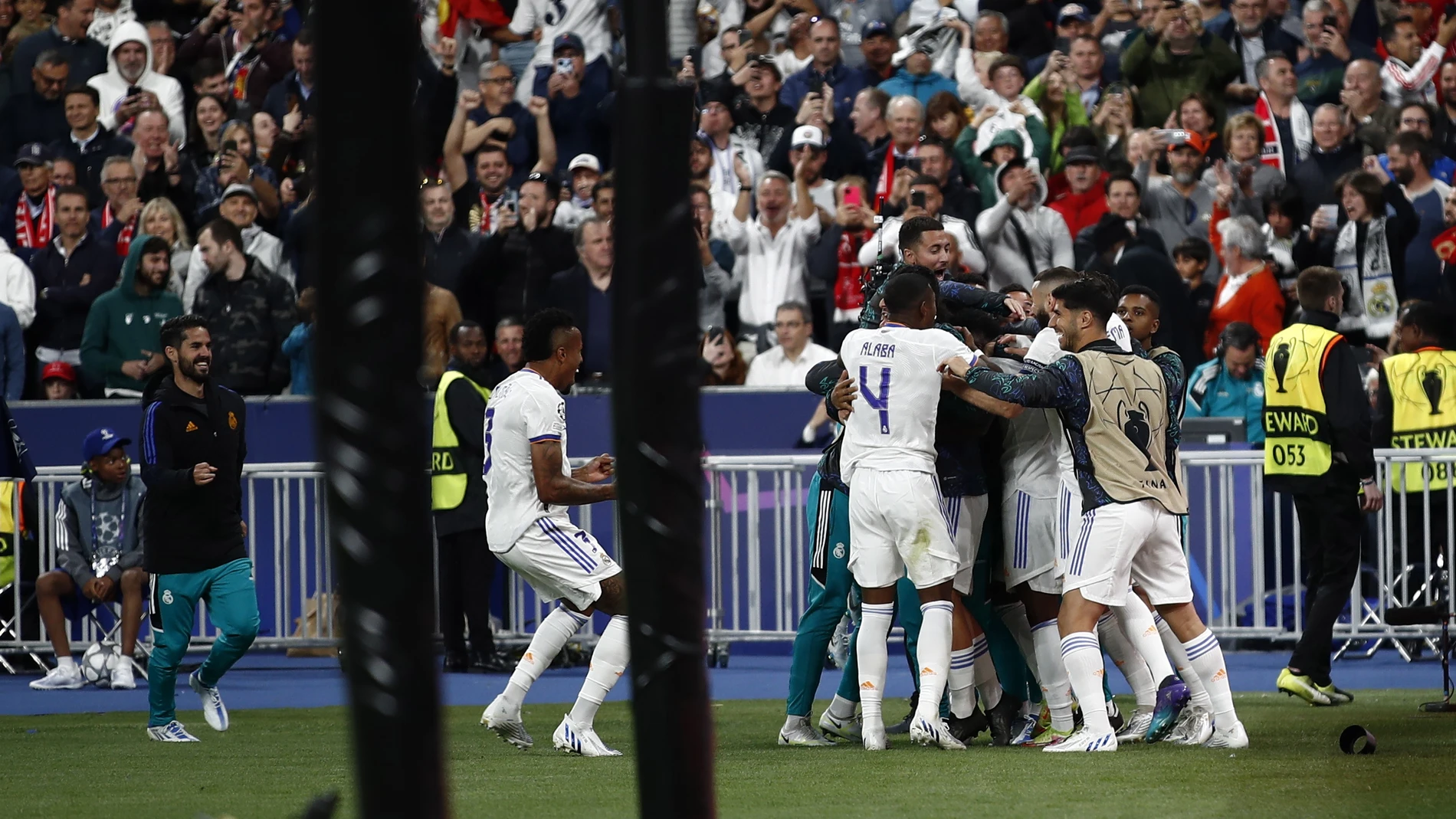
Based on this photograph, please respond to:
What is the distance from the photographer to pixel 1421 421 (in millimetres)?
13617

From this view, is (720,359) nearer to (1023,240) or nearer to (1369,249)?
(1023,240)

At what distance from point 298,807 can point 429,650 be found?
5104mm

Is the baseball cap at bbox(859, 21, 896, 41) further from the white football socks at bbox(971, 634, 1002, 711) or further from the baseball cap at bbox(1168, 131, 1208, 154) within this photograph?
the white football socks at bbox(971, 634, 1002, 711)

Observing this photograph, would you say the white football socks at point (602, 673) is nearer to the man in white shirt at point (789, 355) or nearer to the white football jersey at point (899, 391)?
the white football jersey at point (899, 391)

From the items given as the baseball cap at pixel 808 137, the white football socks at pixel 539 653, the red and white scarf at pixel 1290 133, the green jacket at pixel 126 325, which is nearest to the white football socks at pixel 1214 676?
the white football socks at pixel 539 653

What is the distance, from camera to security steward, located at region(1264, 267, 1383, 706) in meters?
11.4


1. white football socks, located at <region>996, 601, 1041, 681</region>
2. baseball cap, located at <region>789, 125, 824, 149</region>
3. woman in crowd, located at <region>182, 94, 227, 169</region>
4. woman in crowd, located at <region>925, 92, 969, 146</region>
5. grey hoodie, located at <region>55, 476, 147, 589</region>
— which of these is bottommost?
A: white football socks, located at <region>996, 601, 1041, 681</region>

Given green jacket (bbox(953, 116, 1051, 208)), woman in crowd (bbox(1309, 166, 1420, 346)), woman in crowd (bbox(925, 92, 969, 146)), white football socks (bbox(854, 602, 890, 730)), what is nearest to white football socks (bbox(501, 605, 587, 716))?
white football socks (bbox(854, 602, 890, 730))

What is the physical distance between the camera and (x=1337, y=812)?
709 centimetres

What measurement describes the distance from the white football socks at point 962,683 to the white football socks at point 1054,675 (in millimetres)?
347

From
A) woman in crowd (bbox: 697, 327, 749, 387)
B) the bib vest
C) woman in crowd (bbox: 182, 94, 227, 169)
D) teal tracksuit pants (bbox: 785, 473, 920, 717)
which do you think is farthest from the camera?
woman in crowd (bbox: 182, 94, 227, 169)

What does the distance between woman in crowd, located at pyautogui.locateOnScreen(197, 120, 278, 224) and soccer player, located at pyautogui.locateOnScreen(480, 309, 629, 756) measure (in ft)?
27.9

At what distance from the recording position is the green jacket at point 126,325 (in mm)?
16031

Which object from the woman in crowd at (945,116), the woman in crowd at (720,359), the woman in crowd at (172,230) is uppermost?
the woman in crowd at (945,116)
